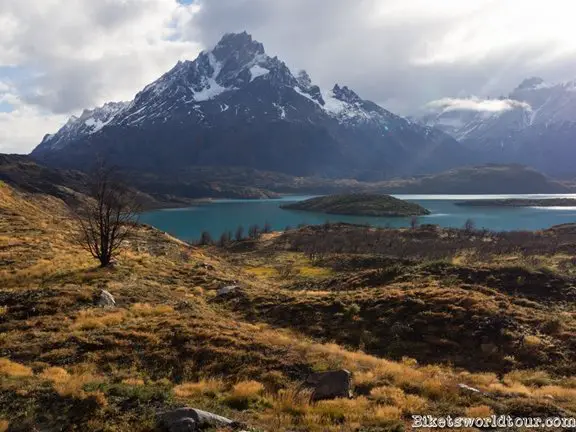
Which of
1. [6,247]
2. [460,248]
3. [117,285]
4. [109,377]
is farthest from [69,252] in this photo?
[460,248]

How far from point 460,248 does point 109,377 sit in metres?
135

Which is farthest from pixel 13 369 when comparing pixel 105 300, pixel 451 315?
pixel 451 315

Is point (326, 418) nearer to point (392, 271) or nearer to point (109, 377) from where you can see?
point (109, 377)

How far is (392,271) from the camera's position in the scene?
44.5 metres

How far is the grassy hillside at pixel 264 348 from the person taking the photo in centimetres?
1259

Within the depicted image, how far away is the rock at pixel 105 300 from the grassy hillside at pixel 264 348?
63 cm

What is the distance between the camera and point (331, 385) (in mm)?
14547

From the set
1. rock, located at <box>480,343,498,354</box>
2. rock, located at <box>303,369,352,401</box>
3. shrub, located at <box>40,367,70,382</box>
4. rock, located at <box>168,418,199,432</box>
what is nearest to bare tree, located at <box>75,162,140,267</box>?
shrub, located at <box>40,367,70,382</box>

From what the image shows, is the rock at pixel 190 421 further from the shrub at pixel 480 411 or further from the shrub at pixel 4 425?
the shrub at pixel 480 411

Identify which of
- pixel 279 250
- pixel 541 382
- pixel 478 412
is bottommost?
→ pixel 279 250

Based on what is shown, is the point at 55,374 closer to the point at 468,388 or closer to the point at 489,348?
the point at 468,388

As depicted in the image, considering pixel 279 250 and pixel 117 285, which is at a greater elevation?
pixel 117 285

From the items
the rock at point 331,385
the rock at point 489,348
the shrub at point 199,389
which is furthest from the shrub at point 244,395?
the rock at point 489,348

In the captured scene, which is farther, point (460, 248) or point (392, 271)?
point (460, 248)
